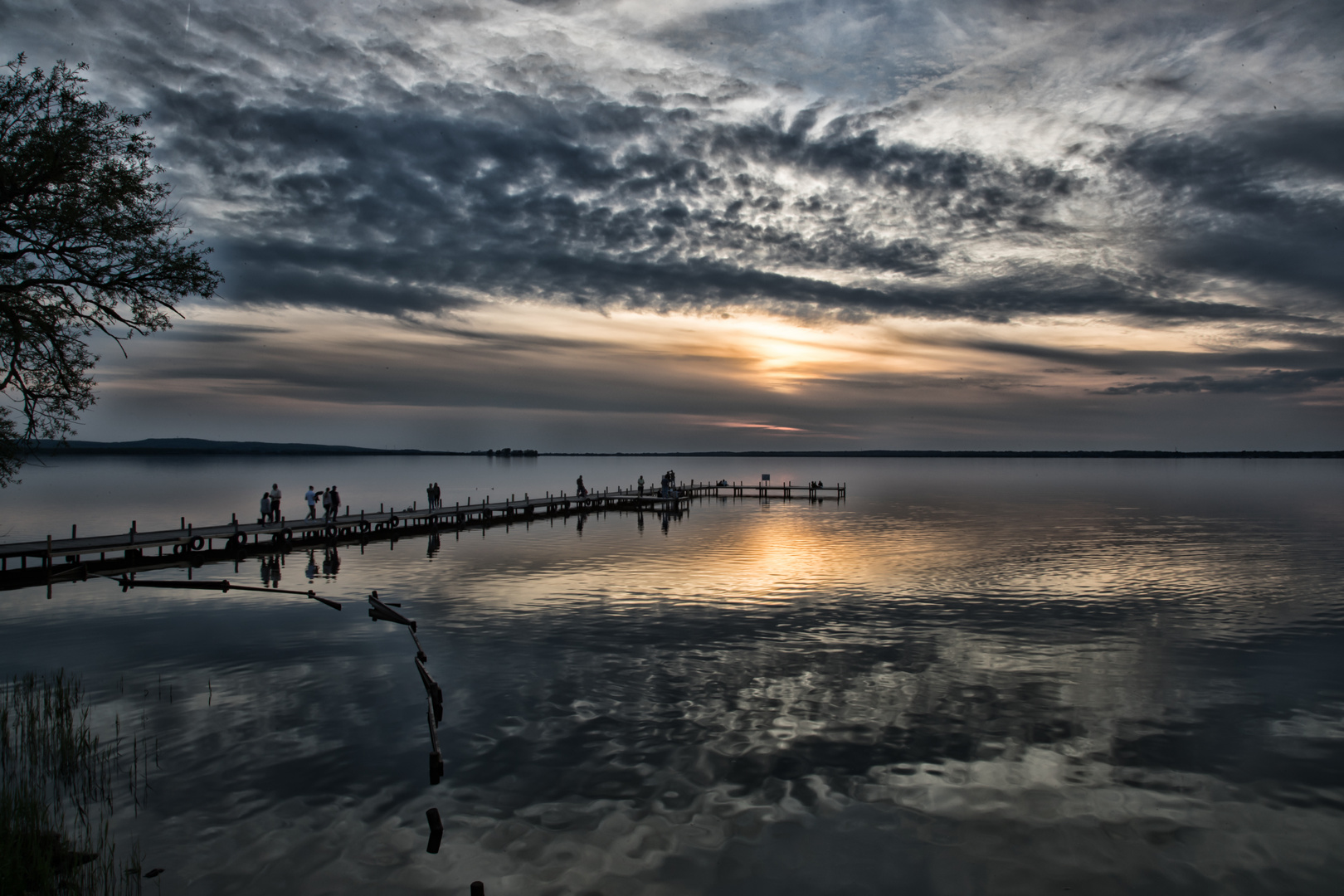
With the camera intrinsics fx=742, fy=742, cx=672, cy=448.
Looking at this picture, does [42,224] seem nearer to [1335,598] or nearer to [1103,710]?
[1103,710]

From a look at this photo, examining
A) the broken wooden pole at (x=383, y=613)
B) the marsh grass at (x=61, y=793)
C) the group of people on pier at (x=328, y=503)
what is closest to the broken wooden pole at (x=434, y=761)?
the marsh grass at (x=61, y=793)

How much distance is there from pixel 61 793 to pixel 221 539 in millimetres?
41169

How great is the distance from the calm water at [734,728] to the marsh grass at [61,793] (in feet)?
1.70

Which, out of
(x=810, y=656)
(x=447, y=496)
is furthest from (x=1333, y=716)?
(x=447, y=496)

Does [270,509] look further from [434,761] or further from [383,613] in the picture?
[434,761]

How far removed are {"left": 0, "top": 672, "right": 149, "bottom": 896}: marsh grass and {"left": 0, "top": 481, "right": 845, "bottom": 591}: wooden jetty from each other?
56.5ft

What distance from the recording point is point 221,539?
48.1 m

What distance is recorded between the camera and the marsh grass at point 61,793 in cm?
924

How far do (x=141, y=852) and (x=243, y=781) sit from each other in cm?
201

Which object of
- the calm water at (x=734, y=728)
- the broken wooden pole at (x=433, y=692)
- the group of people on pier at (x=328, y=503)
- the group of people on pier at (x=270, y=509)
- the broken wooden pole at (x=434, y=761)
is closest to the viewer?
the calm water at (x=734, y=728)

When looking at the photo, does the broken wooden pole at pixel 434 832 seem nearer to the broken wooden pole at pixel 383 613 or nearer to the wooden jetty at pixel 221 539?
the broken wooden pole at pixel 383 613

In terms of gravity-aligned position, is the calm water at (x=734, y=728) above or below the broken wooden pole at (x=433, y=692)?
below

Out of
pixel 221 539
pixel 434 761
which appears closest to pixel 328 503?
pixel 221 539

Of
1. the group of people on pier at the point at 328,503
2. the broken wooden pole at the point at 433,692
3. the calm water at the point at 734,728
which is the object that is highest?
the group of people on pier at the point at 328,503
